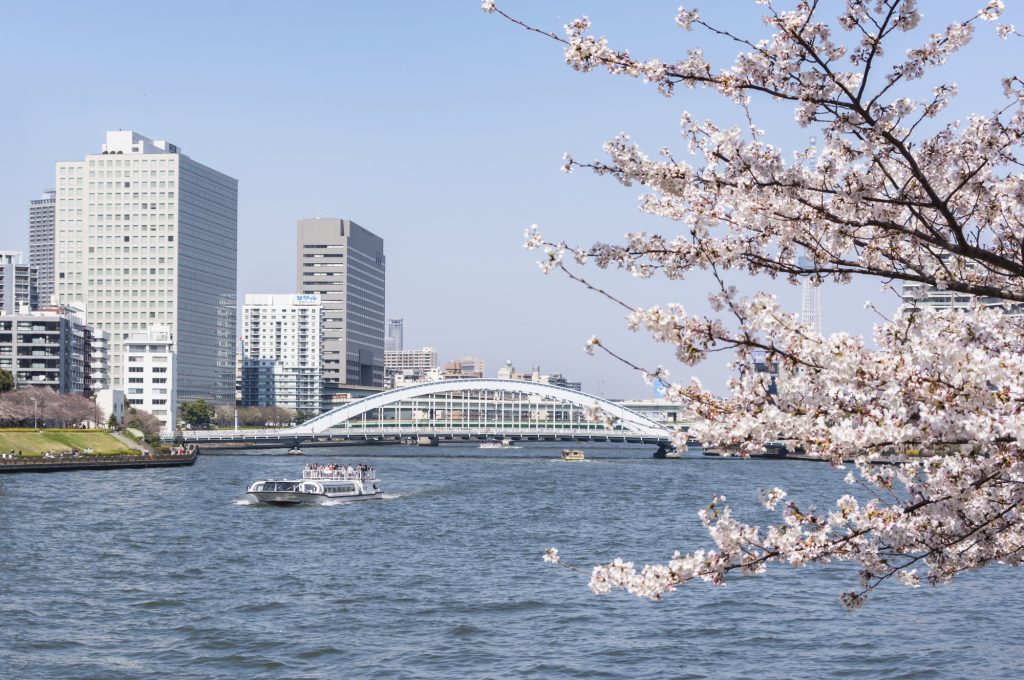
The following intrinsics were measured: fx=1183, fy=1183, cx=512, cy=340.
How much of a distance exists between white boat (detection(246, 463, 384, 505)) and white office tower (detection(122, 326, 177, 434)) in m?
90.6

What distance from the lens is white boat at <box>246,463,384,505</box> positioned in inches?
2237

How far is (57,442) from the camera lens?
88.3 metres

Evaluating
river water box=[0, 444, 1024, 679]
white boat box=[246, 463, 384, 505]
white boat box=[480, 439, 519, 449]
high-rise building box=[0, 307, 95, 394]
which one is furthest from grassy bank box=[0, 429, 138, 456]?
white boat box=[480, 439, 519, 449]

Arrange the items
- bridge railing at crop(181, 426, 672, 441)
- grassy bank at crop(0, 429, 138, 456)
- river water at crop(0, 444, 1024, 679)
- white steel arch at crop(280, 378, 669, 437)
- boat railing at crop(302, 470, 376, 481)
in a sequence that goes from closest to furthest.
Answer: river water at crop(0, 444, 1024, 679), boat railing at crop(302, 470, 376, 481), grassy bank at crop(0, 429, 138, 456), bridge railing at crop(181, 426, 672, 441), white steel arch at crop(280, 378, 669, 437)

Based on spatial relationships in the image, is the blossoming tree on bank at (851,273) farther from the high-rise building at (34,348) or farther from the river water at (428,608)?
the high-rise building at (34,348)

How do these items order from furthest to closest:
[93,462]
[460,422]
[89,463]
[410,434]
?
[460,422], [410,434], [93,462], [89,463]

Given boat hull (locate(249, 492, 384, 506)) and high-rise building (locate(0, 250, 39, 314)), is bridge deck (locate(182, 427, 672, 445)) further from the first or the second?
high-rise building (locate(0, 250, 39, 314))

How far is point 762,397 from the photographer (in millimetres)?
7695

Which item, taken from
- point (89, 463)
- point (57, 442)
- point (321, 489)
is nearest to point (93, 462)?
point (89, 463)


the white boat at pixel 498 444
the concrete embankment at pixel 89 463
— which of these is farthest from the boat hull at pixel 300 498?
the white boat at pixel 498 444

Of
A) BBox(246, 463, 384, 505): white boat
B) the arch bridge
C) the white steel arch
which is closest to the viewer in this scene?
BBox(246, 463, 384, 505): white boat

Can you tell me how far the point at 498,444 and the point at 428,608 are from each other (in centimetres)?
13346

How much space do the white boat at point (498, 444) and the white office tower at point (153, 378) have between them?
40.6 metres

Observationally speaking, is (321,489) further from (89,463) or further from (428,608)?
(428,608)
